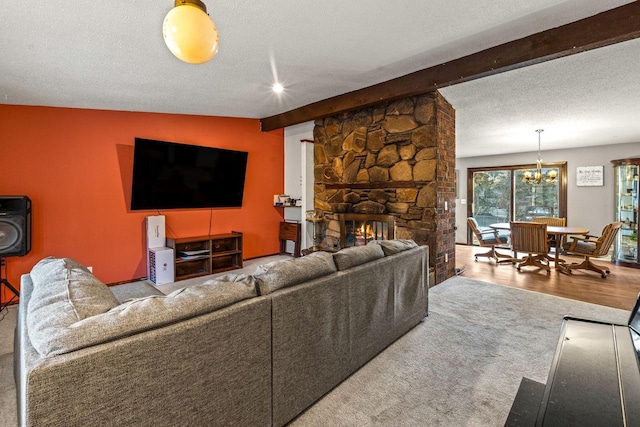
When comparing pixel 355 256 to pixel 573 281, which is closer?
pixel 355 256

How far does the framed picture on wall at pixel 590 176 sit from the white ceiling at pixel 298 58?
1729mm

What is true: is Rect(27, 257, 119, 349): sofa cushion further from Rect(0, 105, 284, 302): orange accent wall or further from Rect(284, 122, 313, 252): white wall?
Rect(284, 122, 313, 252): white wall

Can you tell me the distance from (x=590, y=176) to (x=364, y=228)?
5.04m

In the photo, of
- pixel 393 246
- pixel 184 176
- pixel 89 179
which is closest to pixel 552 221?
pixel 393 246

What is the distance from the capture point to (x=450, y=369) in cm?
208

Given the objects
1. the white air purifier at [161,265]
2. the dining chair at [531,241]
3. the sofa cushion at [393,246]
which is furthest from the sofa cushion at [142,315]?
the dining chair at [531,241]

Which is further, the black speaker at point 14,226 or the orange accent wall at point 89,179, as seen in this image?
the orange accent wall at point 89,179

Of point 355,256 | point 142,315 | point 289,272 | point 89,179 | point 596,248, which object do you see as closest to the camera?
point 142,315

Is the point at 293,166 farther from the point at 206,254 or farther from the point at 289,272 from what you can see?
the point at 289,272

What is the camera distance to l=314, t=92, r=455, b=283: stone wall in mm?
3740

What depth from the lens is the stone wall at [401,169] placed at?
12.3ft

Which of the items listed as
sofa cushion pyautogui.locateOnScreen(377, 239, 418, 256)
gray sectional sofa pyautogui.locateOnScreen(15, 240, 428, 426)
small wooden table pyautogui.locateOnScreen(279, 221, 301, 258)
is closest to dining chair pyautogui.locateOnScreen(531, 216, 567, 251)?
small wooden table pyautogui.locateOnScreen(279, 221, 301, 258)

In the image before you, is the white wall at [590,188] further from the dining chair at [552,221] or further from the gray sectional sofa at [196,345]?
the gray sectional sofa at [196,345]

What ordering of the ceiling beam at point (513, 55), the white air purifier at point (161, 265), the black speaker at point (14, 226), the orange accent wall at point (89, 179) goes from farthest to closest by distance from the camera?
the white air purifier at point (161, 265) < the orange accent wall at point (89, 179) < the black speaker at point (14, 226) < the ceiling beam at point (513, 55)
